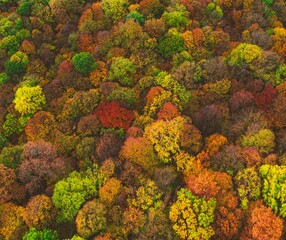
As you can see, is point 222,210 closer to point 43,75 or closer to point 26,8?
point 43,75

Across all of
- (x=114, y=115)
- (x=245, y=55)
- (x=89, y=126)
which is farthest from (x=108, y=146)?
(x=245, y=55)

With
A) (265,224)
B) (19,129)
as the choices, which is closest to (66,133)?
(19,129)

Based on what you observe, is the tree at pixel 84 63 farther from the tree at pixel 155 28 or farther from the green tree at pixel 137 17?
the green tree at pixel 137 17

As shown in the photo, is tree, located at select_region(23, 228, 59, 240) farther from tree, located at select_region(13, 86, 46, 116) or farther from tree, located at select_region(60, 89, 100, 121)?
tree, located at select_region(13, 86, 46, 116)

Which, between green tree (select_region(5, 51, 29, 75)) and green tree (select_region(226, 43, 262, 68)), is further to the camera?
green tree (select_region(5, 51, 29, 75))

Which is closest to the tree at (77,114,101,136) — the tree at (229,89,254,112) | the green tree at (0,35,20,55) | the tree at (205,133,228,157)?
the tree at (205,133,228,157)

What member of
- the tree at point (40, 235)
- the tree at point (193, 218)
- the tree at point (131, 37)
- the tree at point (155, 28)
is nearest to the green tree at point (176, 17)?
the tree at point (155, 28)
